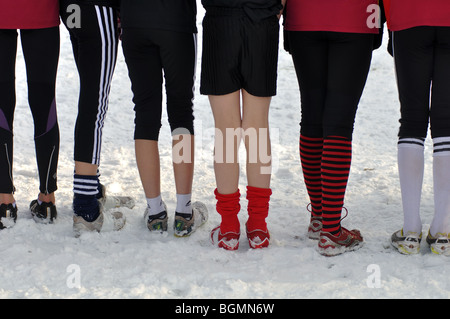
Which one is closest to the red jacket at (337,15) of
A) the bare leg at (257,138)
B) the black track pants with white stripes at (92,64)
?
the bare leg at (257,138)

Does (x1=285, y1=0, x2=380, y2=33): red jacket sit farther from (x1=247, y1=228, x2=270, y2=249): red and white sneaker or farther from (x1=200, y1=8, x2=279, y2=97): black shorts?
(x1=247, y1=228, x2=270, y2=249): red and white sneaker

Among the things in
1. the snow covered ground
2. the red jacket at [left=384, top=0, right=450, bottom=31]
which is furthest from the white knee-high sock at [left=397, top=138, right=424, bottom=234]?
the red jacket at [left=384, top=0, right=450, bottom=31]

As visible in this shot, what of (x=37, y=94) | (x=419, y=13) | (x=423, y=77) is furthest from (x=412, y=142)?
(x=37, y=94)

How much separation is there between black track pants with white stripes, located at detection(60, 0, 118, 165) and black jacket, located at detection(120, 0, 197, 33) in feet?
0.48

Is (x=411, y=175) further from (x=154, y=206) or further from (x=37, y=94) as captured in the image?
(x=37, y=94)

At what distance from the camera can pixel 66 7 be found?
3254 millimetres

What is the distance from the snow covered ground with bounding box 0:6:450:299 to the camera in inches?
104

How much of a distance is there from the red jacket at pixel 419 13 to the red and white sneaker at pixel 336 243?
1100 mm

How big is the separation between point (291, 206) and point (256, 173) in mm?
904

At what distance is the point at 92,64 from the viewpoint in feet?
10.7

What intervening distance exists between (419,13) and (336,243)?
122 cm
